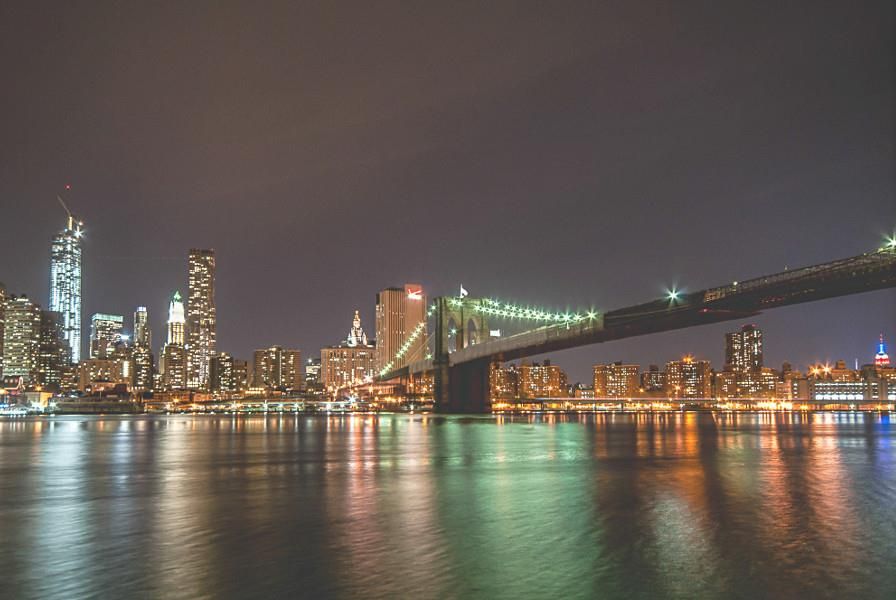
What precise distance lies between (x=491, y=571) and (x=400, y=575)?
1428 millimetres

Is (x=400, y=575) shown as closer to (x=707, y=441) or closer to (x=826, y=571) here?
(x=826, y=571)

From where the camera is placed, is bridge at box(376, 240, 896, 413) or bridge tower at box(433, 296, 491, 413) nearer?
bridge at box(376, 240, 896, 413)

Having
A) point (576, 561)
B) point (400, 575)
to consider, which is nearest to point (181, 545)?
point (400, 575)

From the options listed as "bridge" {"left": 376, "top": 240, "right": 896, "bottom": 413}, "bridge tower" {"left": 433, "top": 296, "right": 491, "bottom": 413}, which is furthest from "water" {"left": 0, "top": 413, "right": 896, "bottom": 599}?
"bridge tower" {"left": 433, "top": 296, "right": 491, "bottom": 413}

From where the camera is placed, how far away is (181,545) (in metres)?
16.4

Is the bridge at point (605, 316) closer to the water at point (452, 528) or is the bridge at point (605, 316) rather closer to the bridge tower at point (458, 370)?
the bridge tower at point (458, 370)

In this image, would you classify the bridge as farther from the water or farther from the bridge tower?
the water

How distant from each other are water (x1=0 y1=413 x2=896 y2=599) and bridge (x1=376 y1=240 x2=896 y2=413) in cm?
2148

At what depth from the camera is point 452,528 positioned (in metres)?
18.2

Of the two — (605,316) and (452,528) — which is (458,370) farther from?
(452,528)

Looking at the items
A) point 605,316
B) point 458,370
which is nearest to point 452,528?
point 605,316

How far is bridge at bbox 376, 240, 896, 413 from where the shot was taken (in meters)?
54.6

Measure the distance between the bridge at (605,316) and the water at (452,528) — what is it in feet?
70.5

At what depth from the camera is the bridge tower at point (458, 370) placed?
10069 centimetres
